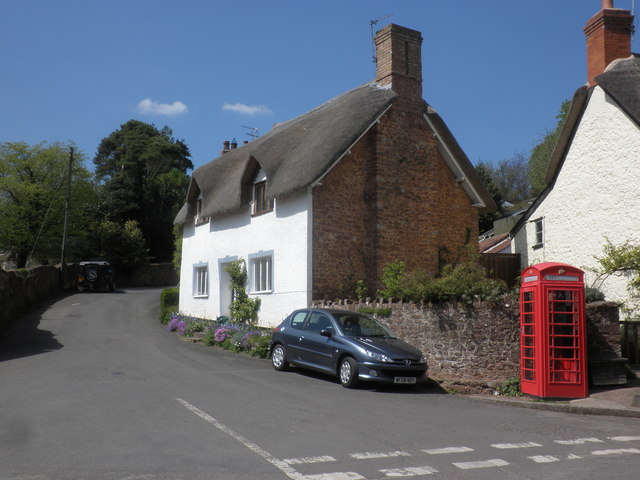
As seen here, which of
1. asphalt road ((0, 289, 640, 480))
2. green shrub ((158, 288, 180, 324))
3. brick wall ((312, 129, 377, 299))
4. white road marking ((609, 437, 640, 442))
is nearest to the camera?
asphalt road ((0, 289, 640, 480))

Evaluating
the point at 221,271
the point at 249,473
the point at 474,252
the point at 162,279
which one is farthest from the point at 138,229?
the point at 249,473

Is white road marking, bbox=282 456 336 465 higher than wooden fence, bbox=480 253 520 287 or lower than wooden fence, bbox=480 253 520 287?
lower

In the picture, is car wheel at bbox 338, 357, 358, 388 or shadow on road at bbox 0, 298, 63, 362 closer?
car wheel at bbox 338, 357, 358, 388

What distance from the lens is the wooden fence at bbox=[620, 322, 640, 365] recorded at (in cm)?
1331

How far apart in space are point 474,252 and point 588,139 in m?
5.15

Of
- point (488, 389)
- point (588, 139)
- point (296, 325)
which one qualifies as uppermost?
point (588, 139)

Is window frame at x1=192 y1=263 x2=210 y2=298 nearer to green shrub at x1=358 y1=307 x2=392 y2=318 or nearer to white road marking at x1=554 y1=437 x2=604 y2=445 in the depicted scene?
green shrub at x1=358 y1=307 x2=392 y2=318

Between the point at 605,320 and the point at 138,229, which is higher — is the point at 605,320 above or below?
below

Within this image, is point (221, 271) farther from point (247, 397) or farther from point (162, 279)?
point (162, 279)

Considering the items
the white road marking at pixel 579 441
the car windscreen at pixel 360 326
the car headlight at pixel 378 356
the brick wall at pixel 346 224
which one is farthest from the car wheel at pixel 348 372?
the brick wall at pixel 346 224

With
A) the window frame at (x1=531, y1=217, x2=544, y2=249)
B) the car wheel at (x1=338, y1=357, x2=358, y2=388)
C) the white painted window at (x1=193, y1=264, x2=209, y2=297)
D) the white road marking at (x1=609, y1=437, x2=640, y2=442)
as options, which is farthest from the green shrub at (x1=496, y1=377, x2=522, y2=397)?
the white painted window at (x1=193, y1=264, x2=209, y2=297)

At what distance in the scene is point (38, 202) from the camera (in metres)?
45.8

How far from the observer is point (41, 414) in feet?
27.2

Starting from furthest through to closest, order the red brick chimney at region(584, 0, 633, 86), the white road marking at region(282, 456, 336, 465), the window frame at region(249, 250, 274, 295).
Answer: the window frame at region(249, 250, 274, 295) → the red brick chimney at region(584, 0, 633, 86) → the white road marking at region(282, 456, 336, 465)
